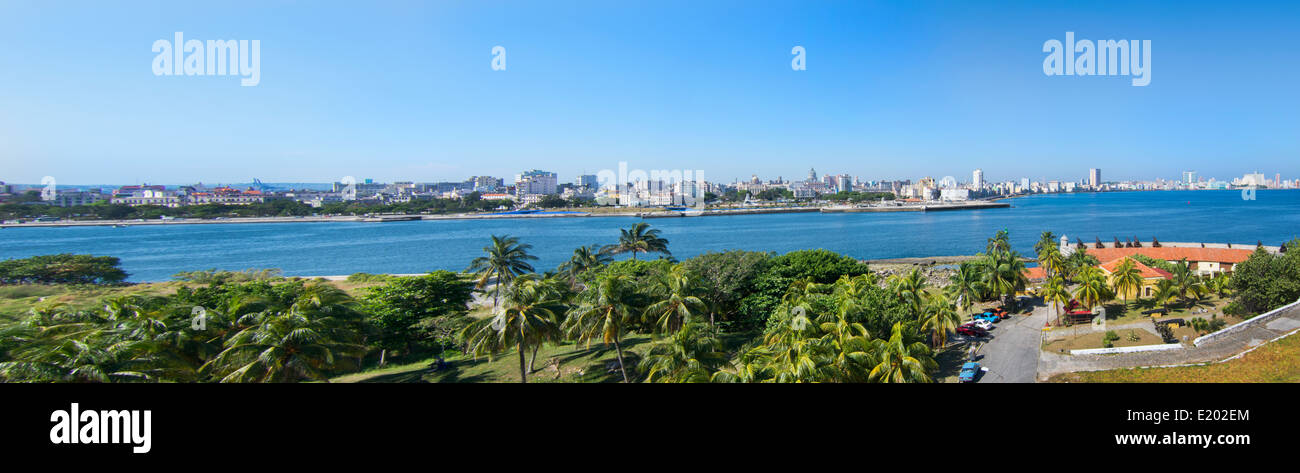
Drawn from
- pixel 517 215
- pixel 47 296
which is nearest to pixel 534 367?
pixel 47 296

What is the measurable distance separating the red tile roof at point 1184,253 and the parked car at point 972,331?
46.6 ft

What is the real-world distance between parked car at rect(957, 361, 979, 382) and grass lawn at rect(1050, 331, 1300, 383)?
2269 millimetres

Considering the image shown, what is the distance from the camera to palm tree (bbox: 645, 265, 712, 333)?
11195 mm

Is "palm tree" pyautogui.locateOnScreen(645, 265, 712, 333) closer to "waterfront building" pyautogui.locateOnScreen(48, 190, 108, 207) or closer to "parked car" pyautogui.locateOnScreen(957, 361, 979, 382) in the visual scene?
"parked car" pyautogui.locateOnScreen(957, 361, 979, 382)

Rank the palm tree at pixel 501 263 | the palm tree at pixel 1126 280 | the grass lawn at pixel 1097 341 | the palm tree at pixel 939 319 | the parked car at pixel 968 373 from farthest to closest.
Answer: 1. the palm tree at pixel 501 263
2. the palm tree at pixel 1126 280
3. the palm tree at pixel 939 319
4. the grass lawn at pixel 1097 341
5. the parked car at pixel 968 373

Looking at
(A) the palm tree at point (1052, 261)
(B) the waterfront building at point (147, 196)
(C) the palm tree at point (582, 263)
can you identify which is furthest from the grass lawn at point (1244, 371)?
(B) the waterfront building at point (147, 196)

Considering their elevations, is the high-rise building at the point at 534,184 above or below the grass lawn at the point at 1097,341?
above

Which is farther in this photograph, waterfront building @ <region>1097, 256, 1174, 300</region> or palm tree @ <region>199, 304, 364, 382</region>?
waterfront building @ <region>1097, 256, 1174, 300</region>

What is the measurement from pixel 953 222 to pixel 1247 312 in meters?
59.3

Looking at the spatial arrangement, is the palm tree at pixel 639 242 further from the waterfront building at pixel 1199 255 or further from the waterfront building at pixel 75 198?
the waterfront building at pixel 75 198

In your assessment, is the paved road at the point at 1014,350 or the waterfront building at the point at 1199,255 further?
the waterfront building at the point at 1199,255

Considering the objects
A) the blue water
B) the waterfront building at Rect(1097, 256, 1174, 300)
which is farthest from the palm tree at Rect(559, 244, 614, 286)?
the blue water

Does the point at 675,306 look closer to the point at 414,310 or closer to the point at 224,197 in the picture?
the point at 414,310

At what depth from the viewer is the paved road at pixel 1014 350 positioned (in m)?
10.5
